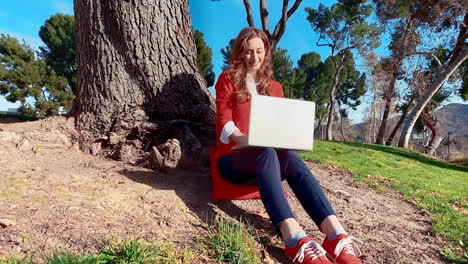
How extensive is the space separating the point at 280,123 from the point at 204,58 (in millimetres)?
14885

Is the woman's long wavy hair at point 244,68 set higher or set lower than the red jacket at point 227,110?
higher

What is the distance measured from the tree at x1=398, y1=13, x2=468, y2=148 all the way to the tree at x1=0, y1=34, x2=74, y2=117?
17640 mm

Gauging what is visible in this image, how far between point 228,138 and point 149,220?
0.70m

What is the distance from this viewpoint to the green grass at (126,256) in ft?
3.83

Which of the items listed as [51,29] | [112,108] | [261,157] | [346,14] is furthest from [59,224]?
[51,29]

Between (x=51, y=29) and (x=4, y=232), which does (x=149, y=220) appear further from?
(x=51, y=29)

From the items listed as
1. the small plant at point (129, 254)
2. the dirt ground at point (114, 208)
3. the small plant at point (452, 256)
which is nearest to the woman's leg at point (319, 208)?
the dirt ground at point (114, 208)

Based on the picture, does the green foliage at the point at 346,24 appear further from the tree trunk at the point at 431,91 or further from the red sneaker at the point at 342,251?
the red sneaker at the point at 342,251

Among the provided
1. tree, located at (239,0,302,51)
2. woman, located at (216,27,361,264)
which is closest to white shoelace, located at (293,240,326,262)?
woman, located at (216,27,361,264)

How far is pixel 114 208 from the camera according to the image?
170 centimetres

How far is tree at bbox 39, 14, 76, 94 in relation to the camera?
1906 cm

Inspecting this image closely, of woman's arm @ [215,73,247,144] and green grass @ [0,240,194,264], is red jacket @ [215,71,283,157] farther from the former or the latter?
green grass @ [0,240,194,264]

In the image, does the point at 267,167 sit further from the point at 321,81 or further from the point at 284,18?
the point at 321,81

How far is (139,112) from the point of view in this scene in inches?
98.4
